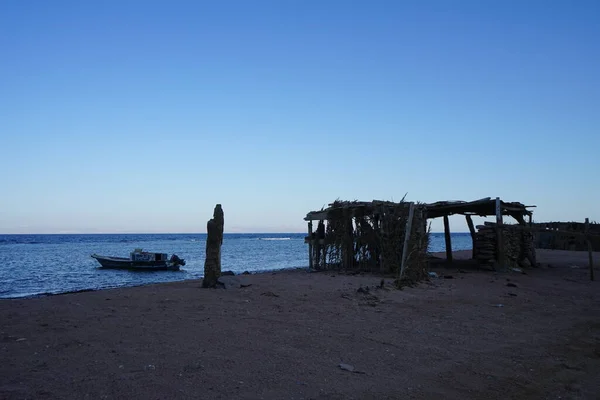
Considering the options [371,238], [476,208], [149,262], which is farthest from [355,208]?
Result: [149,262]

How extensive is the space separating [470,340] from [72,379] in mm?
5846

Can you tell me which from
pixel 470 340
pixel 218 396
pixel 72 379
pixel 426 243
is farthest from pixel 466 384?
pixel 426 243

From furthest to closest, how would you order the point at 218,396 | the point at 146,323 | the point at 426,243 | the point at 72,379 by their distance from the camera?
the point at 426,243 < the point at 146,323 < the point at 72,379 < the point at 218,396

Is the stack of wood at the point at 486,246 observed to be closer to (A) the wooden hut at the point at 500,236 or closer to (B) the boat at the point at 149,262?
(A) the wooden hut at the point at 500,236

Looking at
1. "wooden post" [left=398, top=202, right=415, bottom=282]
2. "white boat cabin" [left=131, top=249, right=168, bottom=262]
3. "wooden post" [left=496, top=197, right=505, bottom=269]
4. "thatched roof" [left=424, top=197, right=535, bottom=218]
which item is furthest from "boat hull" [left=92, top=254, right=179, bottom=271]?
"wooden post" [left=496, top=197, right=505, bottom=269]

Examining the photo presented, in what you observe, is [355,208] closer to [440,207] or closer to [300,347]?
[440,207]

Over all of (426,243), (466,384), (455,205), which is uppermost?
(455,205)

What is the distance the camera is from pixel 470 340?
7629 millimetres

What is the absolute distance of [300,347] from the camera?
275 inches

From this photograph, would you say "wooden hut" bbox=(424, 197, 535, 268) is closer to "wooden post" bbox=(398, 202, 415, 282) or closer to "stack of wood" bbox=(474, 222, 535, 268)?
"stack of wood" bbox=(474, 222, 535, 268)

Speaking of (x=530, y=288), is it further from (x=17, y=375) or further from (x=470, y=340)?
(x=17, y=375)

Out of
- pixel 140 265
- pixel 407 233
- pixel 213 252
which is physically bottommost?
pixel 140 265

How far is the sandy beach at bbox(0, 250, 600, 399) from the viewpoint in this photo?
534 cm

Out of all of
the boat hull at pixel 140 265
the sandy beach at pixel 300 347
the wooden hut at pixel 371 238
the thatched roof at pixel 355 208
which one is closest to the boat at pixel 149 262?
the boat hull at pixel 140 265
